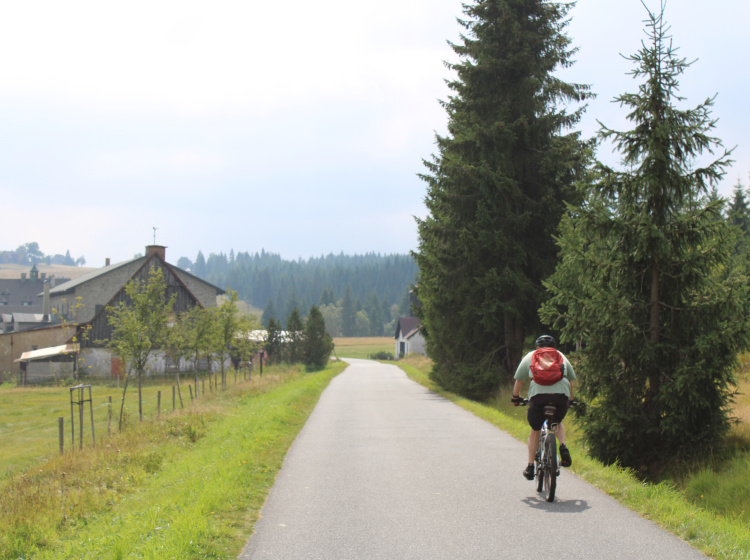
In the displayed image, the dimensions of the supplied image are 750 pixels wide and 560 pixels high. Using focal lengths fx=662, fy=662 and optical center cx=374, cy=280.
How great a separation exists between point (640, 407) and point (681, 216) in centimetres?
304

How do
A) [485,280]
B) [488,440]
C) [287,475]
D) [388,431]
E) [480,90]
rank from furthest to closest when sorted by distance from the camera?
[480,90], [485,280], [388,431], [488,440], [287,475]

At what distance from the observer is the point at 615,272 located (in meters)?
10.6

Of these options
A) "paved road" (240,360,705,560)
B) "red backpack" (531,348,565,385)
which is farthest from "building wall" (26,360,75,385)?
"red backpack" (531,348,565,385)

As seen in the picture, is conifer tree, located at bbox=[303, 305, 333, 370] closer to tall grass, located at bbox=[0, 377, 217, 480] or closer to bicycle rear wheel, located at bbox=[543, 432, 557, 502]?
tall grass, located at bbox=[0, 377, 217, 480]

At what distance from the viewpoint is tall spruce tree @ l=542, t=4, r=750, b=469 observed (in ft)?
32.1

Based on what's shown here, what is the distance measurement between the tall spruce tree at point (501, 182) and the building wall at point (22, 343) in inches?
1609

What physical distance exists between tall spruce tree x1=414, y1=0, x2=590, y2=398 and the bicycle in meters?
12.9

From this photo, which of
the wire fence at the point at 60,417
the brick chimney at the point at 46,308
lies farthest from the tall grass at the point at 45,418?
the brick chimney at the point at 46,308

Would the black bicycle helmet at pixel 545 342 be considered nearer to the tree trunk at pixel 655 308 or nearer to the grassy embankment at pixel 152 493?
the tree trunk at pixel 655 308

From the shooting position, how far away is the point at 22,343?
5331 cm

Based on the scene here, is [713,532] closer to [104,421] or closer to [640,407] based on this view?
[640,407]

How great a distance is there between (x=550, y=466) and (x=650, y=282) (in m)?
4.71

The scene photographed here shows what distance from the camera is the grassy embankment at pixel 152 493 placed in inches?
235

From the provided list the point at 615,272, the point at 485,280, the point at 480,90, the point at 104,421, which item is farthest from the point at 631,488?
the point at 104,421
